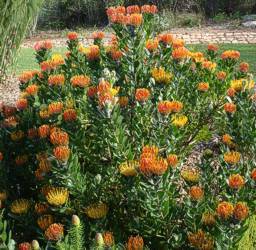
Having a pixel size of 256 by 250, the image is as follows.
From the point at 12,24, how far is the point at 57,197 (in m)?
5.73

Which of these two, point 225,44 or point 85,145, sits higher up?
point 85,145

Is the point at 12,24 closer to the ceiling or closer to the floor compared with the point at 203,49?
closer to the ceiling

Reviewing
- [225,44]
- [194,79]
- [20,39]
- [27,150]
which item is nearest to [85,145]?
[27,150]

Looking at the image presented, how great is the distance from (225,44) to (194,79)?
26.2 ft

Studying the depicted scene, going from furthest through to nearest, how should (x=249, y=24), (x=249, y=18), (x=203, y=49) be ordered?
(x=249, y=18) < (x=249, y=24) < (x=203, y=49)

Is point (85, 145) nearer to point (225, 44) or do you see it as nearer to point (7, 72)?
point (7, 72)

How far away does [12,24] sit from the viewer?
7391 millimetres

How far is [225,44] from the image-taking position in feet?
36.4

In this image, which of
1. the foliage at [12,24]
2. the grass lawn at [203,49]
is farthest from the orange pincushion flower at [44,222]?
the grass lawn at [203,49]

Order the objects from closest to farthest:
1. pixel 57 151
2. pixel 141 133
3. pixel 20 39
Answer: pixel 57 151 < pixel 141 133 < pixel 20 39

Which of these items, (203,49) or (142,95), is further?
(203,49)

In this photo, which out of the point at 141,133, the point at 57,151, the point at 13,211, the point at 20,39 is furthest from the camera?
the point at 20,39

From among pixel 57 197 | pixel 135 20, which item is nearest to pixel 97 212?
pixel 57 197

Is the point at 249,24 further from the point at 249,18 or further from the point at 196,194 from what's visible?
the point at 196,194
